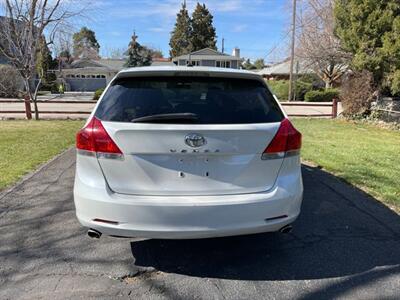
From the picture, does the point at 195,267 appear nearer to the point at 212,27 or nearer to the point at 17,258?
the point at 17,258

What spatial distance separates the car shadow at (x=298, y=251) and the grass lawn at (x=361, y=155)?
0.97 m

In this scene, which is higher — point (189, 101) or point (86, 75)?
point (86, 75)

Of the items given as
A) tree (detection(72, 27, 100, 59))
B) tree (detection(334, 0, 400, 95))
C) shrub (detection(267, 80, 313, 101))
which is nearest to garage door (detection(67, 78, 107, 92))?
tree (detection(72, 27, 100, 59))

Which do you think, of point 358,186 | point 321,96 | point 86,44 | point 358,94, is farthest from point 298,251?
point 86,44

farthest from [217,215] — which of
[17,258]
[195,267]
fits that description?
[17,258]

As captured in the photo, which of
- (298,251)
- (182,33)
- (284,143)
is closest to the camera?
(284,143)

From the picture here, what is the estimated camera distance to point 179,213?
10.8ft


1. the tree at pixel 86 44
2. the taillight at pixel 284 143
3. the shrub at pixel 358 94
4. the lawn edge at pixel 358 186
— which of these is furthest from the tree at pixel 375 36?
the tree at pixel 86 44

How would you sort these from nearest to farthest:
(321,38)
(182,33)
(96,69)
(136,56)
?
(321,38)
(136,56)
(96,69)
(182,33)

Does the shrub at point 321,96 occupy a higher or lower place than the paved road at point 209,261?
lower

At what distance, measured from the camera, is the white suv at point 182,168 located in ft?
10.8

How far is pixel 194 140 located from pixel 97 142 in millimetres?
772

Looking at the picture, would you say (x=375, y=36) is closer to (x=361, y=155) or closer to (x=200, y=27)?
(x=361, y=155)

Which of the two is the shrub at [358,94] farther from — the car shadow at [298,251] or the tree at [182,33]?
the tree at [182,33]
